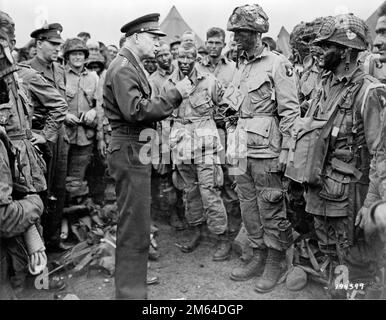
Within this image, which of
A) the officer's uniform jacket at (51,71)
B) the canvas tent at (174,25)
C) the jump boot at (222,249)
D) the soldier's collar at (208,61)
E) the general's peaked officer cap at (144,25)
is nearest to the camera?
the general's peaked officer cap at (144,25)

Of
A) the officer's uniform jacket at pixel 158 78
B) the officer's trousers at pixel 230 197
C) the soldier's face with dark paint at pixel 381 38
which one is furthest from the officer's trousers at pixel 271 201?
the officer's uniform jacket at pixel 158 78

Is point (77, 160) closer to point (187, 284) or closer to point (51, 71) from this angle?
point (51, 71)

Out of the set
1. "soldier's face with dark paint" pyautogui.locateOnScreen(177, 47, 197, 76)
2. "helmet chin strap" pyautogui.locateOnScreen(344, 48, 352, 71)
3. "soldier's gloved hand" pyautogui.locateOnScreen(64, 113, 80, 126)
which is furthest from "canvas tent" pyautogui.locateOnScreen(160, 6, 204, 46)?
"helmet chin strap" pyautogui.locateOnScreen(344, 48, 352, 71)

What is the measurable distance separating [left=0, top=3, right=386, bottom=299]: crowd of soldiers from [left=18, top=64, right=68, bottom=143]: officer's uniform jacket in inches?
0.5

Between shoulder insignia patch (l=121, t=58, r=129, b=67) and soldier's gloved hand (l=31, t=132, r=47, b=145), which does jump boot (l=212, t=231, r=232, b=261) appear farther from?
shoulder insignia patch (l=121, t=58, r=129, b=67)

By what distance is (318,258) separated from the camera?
4.29 meters

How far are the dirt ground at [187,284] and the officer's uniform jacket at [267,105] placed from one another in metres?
1.35

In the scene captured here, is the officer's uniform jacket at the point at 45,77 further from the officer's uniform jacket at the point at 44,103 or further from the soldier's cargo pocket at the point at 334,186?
the soldier's cargo pocket at the point at 334,186

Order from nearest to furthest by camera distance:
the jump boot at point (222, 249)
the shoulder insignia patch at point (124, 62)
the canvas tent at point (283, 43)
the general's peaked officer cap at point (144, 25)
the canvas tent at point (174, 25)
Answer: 1. the shoulder insignia patch at point (124, 62)
2. the general's peaked officer cap at point (144, 25)
3. the jump boot at point (222, 249)
4. the canvas tent at point (283, 43)
5. the canvas tent at point (174, 25)

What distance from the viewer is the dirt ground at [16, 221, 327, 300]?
13.2 ft

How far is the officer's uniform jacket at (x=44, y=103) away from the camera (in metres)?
4.49

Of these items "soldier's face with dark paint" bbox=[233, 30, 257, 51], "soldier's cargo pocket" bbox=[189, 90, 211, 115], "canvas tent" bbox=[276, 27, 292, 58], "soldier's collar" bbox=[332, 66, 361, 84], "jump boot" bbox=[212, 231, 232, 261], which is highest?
"canvas tent" bbox=[276, 27, 292, 58]
